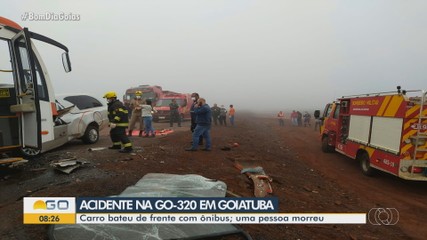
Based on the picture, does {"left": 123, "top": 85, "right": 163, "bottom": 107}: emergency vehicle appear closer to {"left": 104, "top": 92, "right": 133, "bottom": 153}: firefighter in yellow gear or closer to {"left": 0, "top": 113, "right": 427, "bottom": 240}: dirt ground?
{"left": 0, "top": 113, "right": 427, "bottom": 240}: dirt ground

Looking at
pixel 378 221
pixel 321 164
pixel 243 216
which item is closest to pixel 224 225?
pixel 243 216

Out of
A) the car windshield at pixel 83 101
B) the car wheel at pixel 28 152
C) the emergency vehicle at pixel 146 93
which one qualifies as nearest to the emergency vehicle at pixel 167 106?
the emergency vehicle at pixel 146 93

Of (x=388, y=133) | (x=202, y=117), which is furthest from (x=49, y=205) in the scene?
(x=388, y=133)

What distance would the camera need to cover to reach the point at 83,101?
31.1 feet

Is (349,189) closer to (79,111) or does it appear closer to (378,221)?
(378,221)

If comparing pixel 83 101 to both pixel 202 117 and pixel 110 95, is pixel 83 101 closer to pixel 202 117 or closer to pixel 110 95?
pixel 110 95

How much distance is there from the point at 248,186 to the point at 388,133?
478 centimetres

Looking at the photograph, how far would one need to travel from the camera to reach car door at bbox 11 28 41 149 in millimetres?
5488

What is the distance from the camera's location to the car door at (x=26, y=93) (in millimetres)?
5488

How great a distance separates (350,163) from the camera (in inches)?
417

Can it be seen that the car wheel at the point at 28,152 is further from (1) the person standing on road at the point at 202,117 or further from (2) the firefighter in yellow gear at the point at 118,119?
(1) the person standing on road at the point at 202,117

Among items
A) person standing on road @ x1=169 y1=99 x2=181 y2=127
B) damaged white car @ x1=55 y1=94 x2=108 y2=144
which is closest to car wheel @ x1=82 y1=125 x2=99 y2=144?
damaged white car @ x1=55 y1=94 x2=108 y2=144

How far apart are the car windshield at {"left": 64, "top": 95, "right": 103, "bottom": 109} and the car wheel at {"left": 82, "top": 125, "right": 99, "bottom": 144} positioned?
0.77 metres

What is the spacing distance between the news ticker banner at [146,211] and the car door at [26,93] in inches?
78.8
